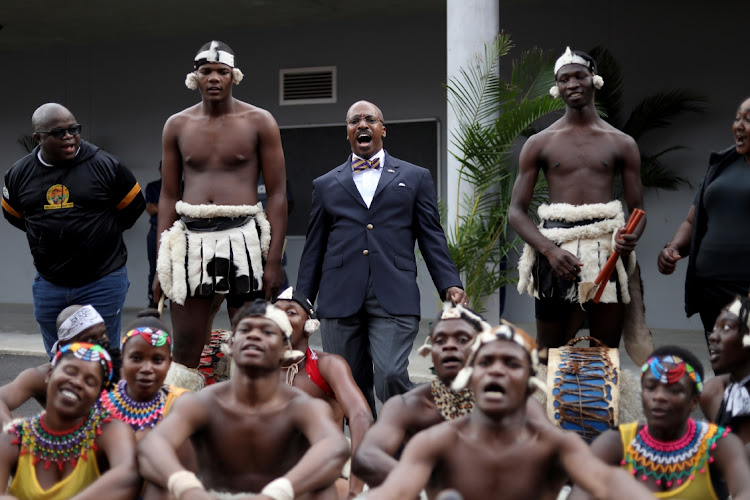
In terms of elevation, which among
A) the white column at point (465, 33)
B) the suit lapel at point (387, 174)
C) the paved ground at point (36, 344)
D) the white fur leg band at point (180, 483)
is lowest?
the paved ground at point (36, 344)

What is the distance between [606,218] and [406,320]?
1217 millimetres

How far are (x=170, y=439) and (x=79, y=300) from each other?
2318 mm

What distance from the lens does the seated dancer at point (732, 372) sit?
416cm

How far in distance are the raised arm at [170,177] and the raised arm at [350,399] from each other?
1.21m

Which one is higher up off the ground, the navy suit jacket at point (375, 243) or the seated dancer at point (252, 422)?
the navy suit jacket at point (375, 243)

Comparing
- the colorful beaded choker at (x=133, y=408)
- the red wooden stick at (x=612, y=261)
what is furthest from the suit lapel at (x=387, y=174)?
the colorful beaded choker at (x=133, y=408)

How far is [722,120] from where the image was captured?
9.98 meters

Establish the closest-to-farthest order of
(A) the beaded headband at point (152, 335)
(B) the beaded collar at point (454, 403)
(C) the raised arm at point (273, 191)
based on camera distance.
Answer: (B) the beaded collar at point (454, 403), (A) the beaded headband at point (152, 335), (C) the raised arm at point (273, 191)

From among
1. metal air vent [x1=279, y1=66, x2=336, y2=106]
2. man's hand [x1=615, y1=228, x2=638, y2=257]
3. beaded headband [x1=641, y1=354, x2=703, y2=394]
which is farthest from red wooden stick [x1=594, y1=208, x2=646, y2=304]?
metal air vent [x1=279, y1=66, x2=336, y2=106]

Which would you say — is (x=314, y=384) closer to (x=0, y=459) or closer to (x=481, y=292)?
(x=0, y=459)

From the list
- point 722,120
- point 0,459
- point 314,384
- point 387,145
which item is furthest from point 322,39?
point 0,459

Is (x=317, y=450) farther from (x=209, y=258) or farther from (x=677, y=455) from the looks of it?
(x=209, y=258)

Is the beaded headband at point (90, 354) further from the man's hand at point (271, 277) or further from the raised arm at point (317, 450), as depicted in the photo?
the man's hand at point (271, 277)

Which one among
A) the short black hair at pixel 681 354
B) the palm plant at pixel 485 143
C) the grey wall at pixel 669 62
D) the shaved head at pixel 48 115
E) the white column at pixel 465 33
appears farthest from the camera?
the grey wall at pixel 669 62
